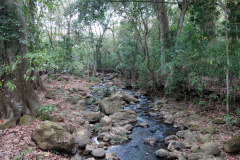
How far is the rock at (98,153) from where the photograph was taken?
5.02 m

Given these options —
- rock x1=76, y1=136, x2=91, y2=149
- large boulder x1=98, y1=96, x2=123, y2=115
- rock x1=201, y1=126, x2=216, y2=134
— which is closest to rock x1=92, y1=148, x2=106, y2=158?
rock x1=76, y1=136, x2=91, y2=149

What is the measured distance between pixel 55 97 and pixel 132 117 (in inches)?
186

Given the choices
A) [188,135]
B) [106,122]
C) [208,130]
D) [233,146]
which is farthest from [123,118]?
[233,146]

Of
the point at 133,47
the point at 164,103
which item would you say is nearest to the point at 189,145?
the point at 164,103

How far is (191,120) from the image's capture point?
7.28 m

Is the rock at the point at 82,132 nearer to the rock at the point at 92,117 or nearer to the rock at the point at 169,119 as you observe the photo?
the rock at the point at 92,117

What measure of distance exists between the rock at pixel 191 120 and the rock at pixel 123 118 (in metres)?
2.52

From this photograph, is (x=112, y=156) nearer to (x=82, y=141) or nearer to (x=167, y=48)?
(x=82, y=141)

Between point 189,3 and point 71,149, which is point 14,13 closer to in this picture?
point 71,149

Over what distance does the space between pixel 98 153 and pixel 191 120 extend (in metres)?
4.61

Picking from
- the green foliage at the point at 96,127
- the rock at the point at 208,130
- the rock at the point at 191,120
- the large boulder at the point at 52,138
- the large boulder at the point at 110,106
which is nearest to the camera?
the large boulder at the point at 52,138

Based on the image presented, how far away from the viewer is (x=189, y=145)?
214 inches

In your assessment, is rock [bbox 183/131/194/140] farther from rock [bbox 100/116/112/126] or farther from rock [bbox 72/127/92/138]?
rock [bbox 72/127/92/138]

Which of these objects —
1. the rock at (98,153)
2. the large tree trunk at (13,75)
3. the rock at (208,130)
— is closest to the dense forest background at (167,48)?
the large tree trunk at (13,75)
